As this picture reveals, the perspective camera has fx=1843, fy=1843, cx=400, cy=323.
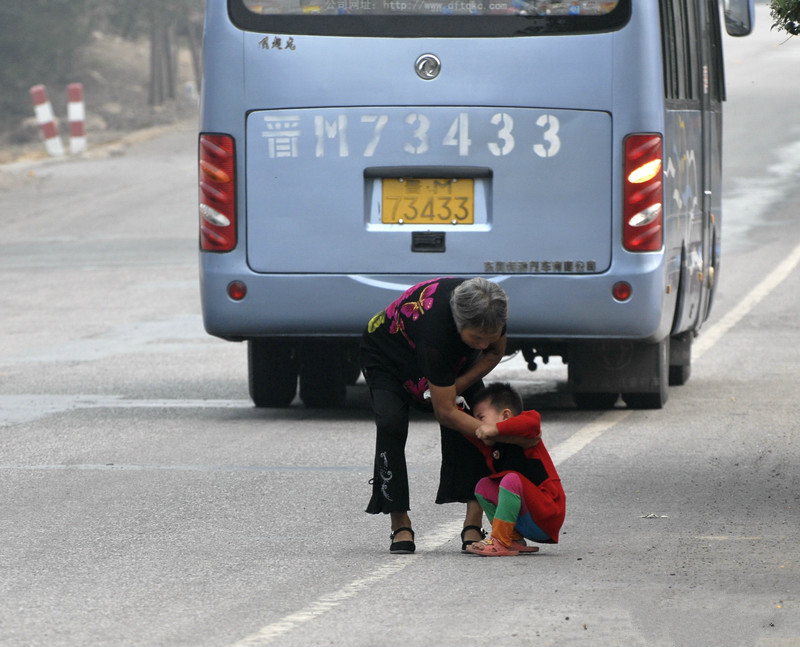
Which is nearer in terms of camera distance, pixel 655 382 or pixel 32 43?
pixel 655 382

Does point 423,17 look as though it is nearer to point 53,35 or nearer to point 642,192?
point 642,192

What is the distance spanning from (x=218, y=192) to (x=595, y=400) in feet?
9.14

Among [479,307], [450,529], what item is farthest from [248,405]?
[479,307]

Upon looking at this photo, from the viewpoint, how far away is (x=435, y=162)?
10.6 meters

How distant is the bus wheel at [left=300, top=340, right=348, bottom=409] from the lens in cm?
1167

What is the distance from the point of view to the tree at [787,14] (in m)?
7.77

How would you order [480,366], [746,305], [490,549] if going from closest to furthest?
1. [480,366]
2. [490,549]
3. [746,305]

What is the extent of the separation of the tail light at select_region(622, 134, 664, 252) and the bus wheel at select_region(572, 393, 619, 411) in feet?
4.72

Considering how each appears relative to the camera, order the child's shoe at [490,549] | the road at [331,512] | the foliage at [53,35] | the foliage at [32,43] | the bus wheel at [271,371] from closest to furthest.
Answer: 1. the road at [331,512]
2. the child's shoe at [490,549]
3. the bus wheel at [271,371]
4. the foliage at [32,43]
5. the foliage at [53,35]

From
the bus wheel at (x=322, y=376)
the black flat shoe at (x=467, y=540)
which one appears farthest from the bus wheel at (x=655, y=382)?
Result: the black flat shoe at (x=467, y=540)

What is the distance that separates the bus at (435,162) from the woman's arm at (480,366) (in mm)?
3799

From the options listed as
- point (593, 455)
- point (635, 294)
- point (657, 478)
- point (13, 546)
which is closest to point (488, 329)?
point (13, 546)

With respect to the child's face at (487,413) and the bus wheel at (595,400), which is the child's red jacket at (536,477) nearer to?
the child's face at (487,413)

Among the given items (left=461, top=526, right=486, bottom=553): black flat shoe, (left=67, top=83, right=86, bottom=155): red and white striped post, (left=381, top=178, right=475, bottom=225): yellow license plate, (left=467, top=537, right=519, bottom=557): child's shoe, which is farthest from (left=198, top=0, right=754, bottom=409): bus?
(left=67, top=83, right=86, bottom=155): red and white striped post
